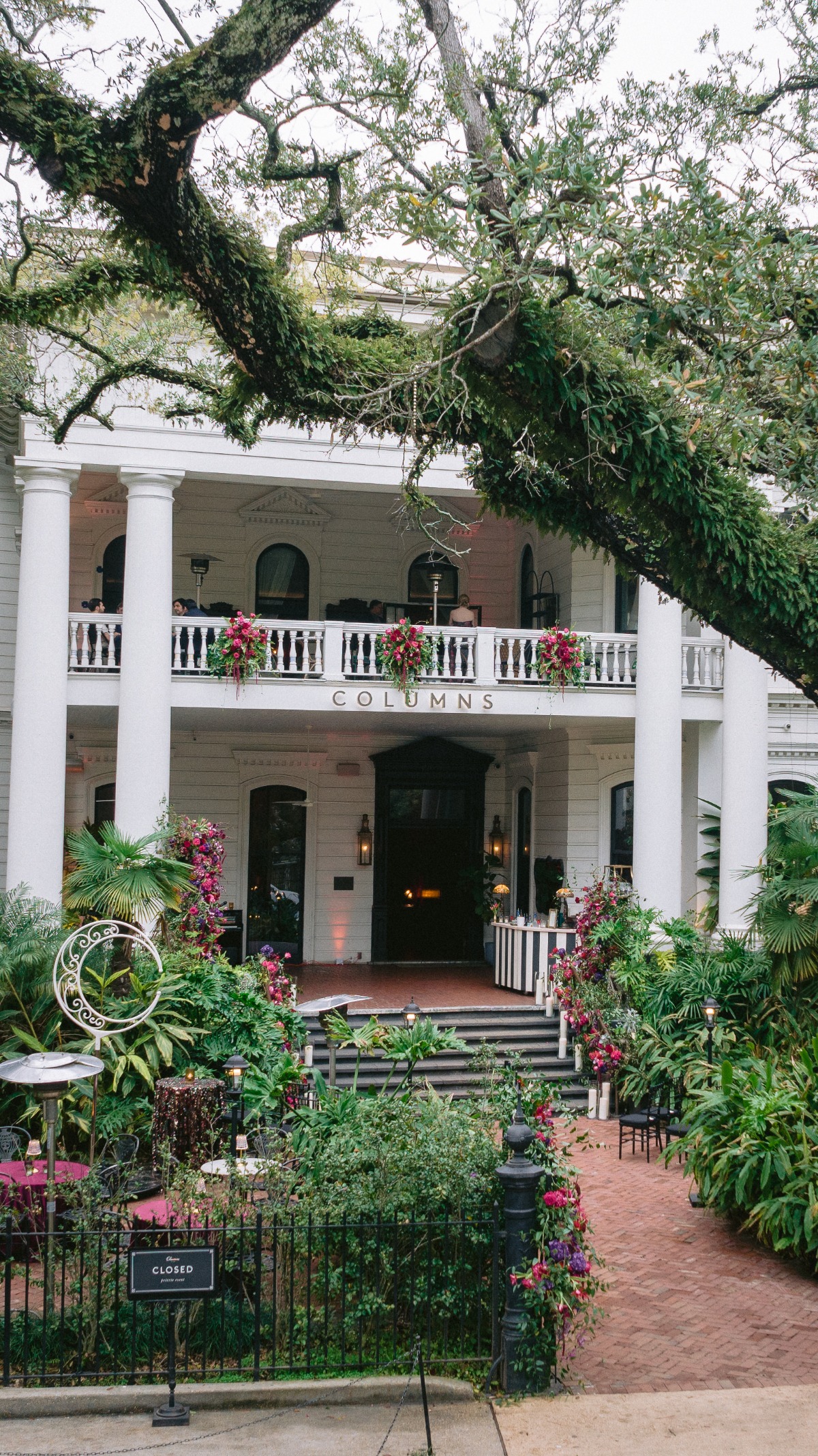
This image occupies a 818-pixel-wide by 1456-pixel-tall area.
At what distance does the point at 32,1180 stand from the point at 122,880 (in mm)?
Answer: 3986

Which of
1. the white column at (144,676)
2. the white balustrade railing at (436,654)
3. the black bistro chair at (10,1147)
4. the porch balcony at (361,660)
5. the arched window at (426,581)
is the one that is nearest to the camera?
Result: the black bistro chair at (10,1147)

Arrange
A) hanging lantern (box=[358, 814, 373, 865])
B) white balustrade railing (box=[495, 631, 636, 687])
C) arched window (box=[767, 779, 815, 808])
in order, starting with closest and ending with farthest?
white balustrade railing (box=[495, 631, 636, 687])
arched window (box=[767, 779, 815, 808])
hanging lantern (box=[358, 814, 373, 865])

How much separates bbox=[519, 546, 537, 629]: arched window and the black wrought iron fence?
13.6m

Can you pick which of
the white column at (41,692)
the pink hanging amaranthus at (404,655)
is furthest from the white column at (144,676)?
the pink hanging amaranthus at (404,655)

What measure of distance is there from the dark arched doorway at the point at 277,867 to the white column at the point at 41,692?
16.6 feet

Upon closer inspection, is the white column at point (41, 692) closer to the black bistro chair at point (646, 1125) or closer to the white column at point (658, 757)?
the black bistro chair at point (646, 1125)

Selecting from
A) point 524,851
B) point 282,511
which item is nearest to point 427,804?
point 524,851

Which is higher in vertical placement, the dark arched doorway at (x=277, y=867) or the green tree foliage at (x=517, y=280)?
the green tree foliage at (x=517, y=280)

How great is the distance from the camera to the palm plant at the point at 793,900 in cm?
1023

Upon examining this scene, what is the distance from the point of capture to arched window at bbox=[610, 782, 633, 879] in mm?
17922

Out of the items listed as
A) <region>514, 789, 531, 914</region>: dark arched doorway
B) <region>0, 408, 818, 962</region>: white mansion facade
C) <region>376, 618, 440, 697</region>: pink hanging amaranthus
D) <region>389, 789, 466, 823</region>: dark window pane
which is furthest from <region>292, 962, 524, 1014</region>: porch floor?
<region>376, 618, 440, 697</region>: pink hanging amaranthus

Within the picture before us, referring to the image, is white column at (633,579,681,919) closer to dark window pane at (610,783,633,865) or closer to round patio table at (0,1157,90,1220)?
dark window pane at (610,783,633,865)

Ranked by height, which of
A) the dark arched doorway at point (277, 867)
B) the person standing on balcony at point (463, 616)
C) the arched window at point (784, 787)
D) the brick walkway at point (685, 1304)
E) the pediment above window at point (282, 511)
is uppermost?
the pediment above window at point (282, 511)

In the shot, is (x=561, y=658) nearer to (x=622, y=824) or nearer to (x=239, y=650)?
(x=622, y=824)
